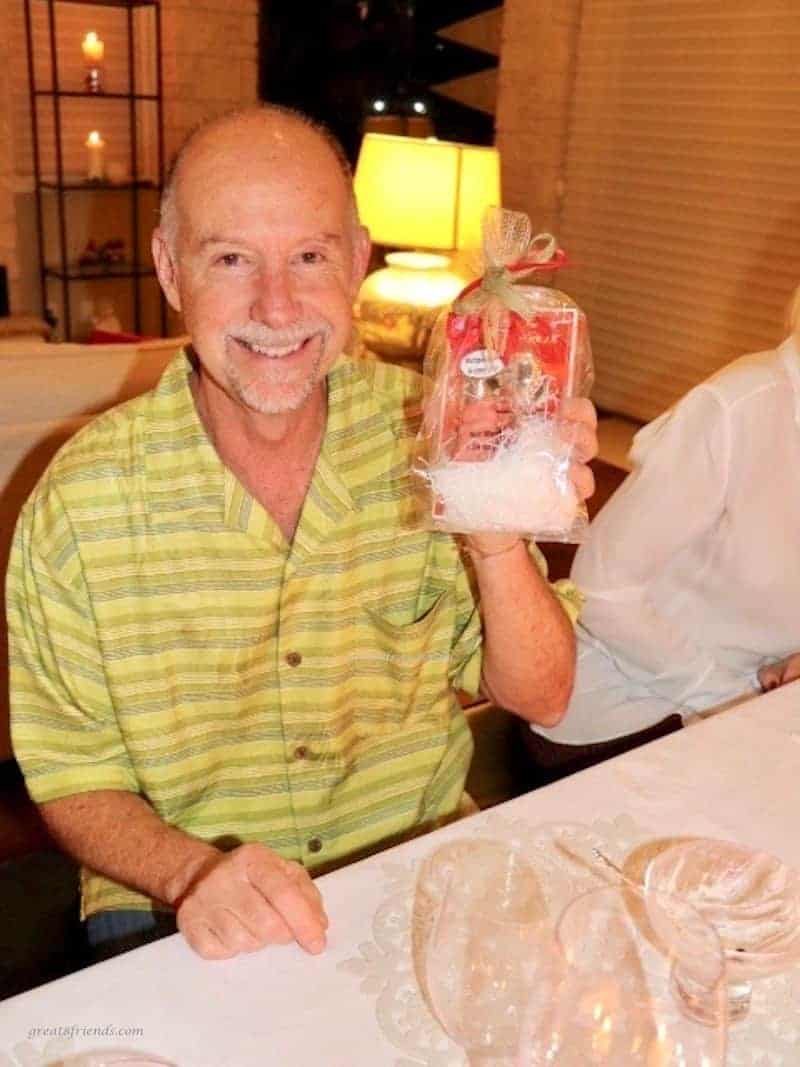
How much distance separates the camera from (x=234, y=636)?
1.22 metres

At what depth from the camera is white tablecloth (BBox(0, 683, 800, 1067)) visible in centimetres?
79

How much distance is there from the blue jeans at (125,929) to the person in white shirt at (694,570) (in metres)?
0.73

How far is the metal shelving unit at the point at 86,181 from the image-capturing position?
5309mm

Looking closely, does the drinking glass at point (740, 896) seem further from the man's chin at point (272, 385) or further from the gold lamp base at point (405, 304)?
the gold lamp base at point (405, 304)

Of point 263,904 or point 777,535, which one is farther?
point 777,535

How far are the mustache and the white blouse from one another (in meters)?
0.61

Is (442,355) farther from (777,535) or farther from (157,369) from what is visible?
(157,369)

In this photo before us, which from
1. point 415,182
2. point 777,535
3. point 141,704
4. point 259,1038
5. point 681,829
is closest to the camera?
point 259,1038

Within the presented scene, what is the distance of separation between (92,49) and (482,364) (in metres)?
5.04

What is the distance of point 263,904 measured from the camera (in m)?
0.90

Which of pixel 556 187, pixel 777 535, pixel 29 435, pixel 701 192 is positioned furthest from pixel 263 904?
pixel 556 187

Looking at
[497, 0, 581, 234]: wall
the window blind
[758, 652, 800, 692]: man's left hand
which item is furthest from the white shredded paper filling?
[497, 0, 581, 234]: wall

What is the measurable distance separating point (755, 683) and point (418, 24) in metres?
4.79

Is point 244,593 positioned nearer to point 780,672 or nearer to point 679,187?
point 780,672
